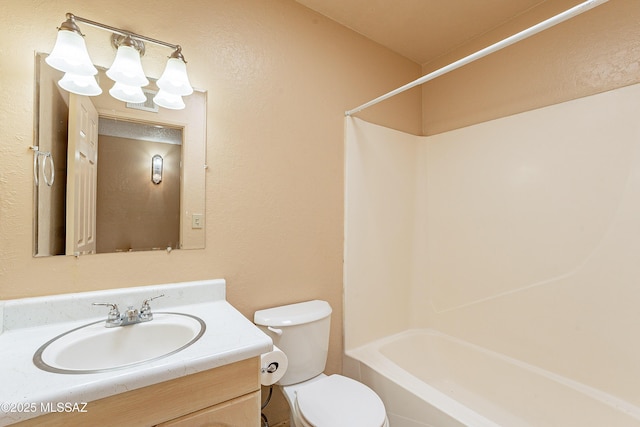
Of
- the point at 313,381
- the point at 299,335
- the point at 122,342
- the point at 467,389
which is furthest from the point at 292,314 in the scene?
the point at 467,389

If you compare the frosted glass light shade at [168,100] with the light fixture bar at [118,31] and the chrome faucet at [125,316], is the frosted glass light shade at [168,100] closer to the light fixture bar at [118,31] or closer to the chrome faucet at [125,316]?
the light fixture bar at [118,31]

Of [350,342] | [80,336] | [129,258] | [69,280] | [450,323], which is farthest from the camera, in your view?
[450,323]

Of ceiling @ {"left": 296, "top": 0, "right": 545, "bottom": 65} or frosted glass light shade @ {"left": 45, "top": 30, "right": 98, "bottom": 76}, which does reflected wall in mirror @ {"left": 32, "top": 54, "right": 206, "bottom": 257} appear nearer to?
frosted glass light shade @ {"left": 45, "top": 30, "right": 98, "bottom": 76}

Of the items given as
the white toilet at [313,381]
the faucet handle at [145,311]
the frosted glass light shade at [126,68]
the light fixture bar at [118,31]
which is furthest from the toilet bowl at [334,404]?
the light fixture bar at [118,31]

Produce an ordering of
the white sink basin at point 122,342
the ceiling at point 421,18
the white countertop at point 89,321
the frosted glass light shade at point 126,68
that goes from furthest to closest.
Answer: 1. the ceiling at point 421,18
2. the frosted glass light shade at point 126,68
3. the white sink basin at point 122,342
4. the white countertop at point 89,321

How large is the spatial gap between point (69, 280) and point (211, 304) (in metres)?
0.55

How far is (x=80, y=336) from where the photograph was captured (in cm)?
99

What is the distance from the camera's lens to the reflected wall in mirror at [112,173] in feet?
3.58

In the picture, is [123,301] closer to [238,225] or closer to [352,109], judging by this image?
Result: [238,225]

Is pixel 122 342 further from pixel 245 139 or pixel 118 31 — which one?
pixel 118 31

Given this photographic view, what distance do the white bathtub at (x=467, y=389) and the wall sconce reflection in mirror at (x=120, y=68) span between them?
1.77 meters

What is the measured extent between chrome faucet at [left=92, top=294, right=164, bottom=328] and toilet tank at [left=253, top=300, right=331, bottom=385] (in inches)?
20.0

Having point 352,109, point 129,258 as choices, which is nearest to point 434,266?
point 352,109

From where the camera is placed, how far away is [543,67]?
1.67 meters
